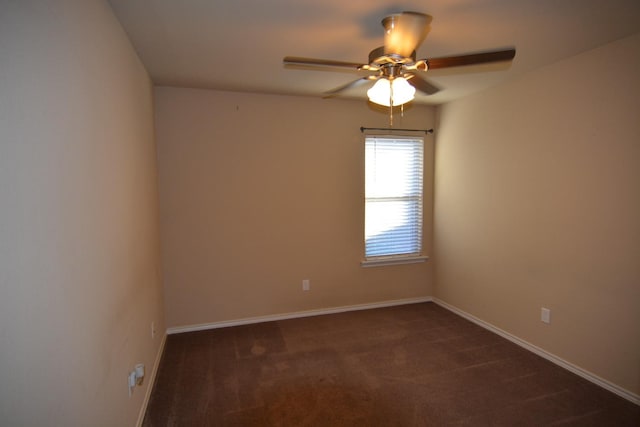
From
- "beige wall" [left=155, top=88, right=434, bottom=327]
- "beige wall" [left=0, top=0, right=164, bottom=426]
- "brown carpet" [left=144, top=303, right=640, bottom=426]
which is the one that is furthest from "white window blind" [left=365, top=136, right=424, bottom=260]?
"beige wall" [left=0, top=0, right=164, bottom=426]

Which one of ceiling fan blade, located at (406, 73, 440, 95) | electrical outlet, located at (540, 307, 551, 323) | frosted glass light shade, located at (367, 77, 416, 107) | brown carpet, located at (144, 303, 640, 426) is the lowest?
brown carpet, located at (144, 303, 640, 426)

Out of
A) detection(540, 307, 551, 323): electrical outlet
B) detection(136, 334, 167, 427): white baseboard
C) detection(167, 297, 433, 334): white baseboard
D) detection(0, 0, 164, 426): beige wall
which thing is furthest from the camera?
detection(167, 297, 433, 334): white baseboard

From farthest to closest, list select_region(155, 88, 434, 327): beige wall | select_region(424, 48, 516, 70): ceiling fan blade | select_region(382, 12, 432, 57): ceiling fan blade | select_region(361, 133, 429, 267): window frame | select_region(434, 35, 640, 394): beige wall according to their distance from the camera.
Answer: select_region(361, 133, 429, 267): window frame < select_region(155, 88, 434, 327): beige wall < select_region(434, 35, 640, 394): beige wall < select_region(424, 48, 516, 70): ceiling fan blade < select_region(382, 12, 432, 57): ceiling fan blade

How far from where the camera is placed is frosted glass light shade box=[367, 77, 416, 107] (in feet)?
6.21

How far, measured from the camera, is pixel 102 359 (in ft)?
4.61

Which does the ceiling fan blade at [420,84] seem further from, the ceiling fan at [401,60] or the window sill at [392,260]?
the window sill at [392,260]

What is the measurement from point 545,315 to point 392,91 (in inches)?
92.6

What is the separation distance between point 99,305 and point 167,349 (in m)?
1.84

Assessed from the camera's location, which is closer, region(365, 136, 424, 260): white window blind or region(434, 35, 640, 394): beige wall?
region(434, 35, 640, 394): beige wall

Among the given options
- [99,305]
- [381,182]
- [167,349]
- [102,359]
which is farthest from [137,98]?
[381,182]

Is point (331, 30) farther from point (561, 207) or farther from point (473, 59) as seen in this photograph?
point (561, 207)

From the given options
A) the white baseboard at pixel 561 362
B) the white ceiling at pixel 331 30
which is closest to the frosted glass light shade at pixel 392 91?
the white ceiling at pixel 331 30

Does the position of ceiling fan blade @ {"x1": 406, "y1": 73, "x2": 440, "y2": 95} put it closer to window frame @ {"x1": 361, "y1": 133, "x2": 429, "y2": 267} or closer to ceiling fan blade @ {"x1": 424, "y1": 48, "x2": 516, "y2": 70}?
ceiling fan blade @ {"x1": 424, "y1": 48, "x2": 516, "y2": 70}

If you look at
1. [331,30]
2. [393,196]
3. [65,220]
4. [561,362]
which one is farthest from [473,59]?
[561,362]
